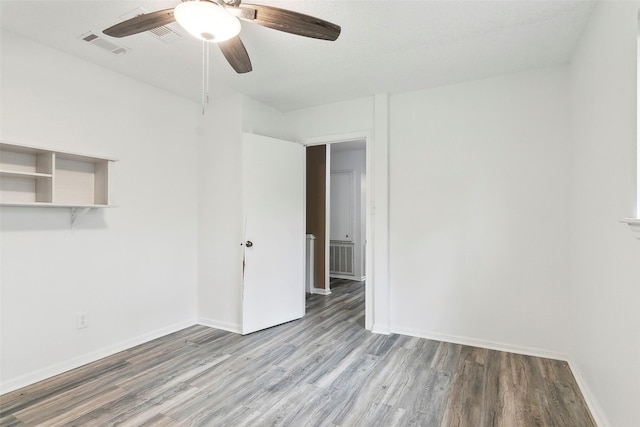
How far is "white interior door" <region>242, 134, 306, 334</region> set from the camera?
342 centimetres

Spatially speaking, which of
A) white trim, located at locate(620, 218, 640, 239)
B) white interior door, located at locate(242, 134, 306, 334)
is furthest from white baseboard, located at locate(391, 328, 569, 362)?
white trim, located at locate(620, 218, 640, 239)

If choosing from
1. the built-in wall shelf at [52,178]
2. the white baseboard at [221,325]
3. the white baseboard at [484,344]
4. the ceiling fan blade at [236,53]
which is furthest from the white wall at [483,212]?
the built-in wall shelf at [52,178]

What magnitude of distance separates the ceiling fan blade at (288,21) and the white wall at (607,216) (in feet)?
4.53

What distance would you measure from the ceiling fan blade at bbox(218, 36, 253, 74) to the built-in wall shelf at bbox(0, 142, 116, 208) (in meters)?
1.34

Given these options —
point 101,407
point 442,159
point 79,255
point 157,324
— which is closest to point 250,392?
point 101,407

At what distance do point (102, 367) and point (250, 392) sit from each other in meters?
1.30

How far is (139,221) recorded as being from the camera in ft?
10.3

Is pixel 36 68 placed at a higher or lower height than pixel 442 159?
higher

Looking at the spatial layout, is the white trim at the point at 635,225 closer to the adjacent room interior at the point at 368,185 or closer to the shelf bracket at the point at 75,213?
the adjacent room interior at the point at 368,185

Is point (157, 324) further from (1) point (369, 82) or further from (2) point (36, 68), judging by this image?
(1) point (369, 82)

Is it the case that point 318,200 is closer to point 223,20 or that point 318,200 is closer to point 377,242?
point 377,242

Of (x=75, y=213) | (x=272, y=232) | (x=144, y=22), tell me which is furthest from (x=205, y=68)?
(x=272, y=232)

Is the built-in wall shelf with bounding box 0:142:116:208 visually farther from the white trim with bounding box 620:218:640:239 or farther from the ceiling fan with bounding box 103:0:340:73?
A: the white trim with bounding box 620:218:640:239

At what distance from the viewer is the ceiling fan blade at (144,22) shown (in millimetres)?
1722
